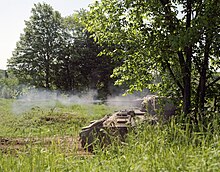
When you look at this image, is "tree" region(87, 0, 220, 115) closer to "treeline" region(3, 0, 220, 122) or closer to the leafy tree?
"treeline" region(3, 0, 220, 122)

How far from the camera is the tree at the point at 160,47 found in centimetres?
656

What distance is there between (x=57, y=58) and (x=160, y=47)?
20611 mm

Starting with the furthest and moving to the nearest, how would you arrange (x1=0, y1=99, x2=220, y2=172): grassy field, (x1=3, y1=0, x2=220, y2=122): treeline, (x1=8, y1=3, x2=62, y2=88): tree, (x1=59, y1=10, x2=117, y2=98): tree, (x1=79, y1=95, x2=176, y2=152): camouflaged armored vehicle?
(x1=8, y1=3, x2=62, y2=88): tree < (x1=59, y1=10, x2=117, y2=98): tree < (x1=79, y1=95, x2=176, y2=152): camouflaged armored vehicle < (x1=3, y1=0, x2=220, y2=122): treeline < (x1=0, y1=99, x2=220, y2=172): grassy field

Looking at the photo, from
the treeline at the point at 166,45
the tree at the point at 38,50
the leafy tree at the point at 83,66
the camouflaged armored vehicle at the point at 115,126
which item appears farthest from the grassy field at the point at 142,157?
the tree at the point at 38,50

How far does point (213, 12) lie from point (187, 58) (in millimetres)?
1103

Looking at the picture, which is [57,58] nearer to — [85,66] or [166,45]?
[85,66]

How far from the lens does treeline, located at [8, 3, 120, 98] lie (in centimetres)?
2512

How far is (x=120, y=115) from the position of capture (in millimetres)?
8281

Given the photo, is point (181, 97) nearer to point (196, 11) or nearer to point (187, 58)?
point (187, 58)

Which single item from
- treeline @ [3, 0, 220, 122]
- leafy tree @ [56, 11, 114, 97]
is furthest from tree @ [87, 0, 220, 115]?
leafy tree @ [56, 11, 114, 97]

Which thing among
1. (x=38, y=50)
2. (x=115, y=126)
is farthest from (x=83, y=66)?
(x=115, y=126)

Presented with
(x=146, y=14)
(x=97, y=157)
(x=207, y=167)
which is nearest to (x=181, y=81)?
(x=146, y=14)

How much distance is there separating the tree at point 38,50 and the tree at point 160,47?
19.8 metres

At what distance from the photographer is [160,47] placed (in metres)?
6.57
